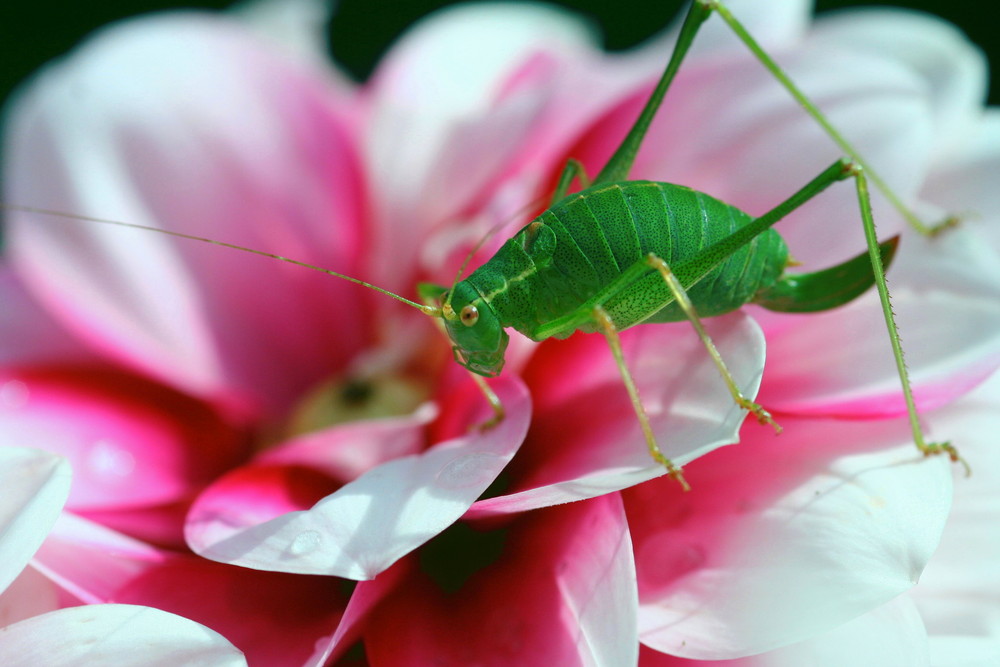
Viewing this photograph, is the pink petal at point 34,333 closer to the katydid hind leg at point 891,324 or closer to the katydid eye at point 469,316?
the katydid eye at point 469,316

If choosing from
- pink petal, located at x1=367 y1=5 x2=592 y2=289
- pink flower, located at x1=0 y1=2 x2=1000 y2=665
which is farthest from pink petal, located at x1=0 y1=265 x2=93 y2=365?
pink petal, located at x1=367 y1=5 x2=592 y2=289

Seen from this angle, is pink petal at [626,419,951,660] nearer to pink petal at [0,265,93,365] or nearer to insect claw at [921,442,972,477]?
insect claw at [921,442,972,477]

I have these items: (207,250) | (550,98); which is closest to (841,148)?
(550,98)

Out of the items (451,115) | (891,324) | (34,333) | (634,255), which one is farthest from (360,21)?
(891,324)

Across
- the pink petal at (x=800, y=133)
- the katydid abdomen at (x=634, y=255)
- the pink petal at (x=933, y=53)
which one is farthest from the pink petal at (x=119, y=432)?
the pink petal at (x=933, y=53)

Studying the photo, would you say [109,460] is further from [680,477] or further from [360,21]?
[360,21]
